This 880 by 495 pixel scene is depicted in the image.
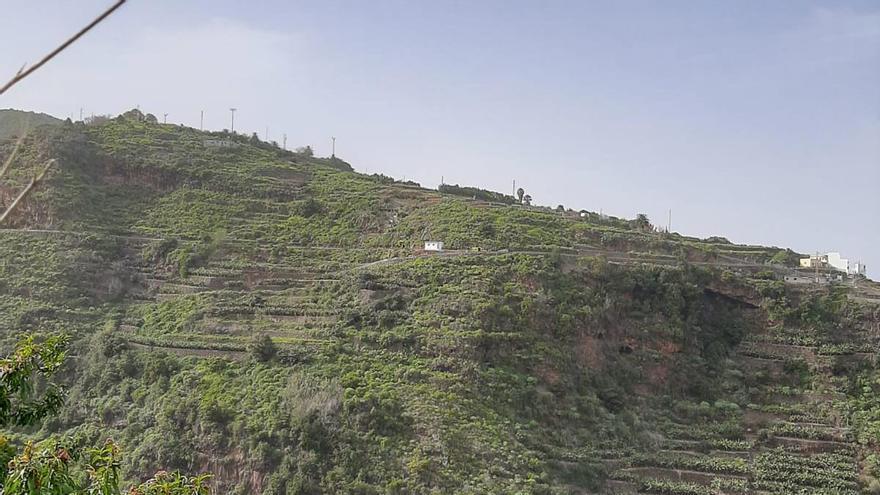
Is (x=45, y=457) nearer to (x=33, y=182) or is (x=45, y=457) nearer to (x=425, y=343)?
(x=33, y=182)

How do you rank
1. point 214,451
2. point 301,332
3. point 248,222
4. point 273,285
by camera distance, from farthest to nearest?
point 248,222, point 273,285, point 301,332, point 214,451

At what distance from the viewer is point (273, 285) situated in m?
24.3

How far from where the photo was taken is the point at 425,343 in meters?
19.8

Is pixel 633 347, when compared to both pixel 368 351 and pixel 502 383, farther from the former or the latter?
pixel 368 351

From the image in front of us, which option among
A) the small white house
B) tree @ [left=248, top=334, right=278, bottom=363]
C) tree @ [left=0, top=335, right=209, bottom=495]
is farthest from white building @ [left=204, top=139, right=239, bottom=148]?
tree @ [left=0, top=335, right=209, bottom=495]

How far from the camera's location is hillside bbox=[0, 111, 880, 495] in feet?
55.6

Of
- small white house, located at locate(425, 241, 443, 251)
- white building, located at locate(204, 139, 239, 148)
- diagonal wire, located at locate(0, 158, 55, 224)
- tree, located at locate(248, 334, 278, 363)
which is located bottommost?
tree, located at locate(248, 334, 278, 363)

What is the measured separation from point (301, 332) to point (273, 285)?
3.75 metres

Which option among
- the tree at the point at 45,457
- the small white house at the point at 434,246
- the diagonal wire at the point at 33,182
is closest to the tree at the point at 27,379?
the tree at the point at 45,457

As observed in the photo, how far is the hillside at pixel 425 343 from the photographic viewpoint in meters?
16.9

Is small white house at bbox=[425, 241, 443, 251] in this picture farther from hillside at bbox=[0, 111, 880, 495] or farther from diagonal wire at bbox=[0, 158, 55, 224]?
diagonal wire at bbox=[0, 158, 55, 224]

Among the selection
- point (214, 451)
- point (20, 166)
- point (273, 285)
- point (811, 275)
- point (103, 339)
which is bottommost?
point (214, 451)

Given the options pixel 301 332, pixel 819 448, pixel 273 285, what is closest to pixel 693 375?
pixel 819 448

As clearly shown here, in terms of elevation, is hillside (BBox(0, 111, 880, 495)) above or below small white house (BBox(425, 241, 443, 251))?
below
